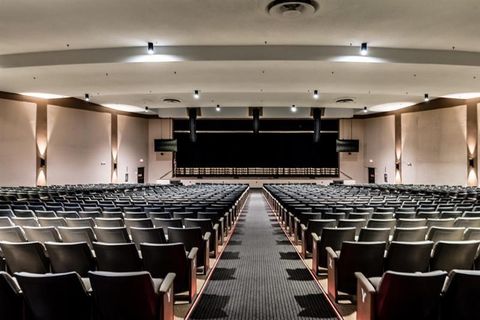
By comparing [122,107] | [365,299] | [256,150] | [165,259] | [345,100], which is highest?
[122,107]

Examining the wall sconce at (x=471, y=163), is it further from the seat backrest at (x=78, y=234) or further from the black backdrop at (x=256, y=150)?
the seat backrest at (x=78, y=234)

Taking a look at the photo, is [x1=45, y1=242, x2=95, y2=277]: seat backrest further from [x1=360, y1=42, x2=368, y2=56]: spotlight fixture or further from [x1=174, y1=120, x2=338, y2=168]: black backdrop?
[x1=174, y1=120, x2=338, y2=168]: black backdrop

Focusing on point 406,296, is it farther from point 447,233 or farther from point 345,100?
point 345,100

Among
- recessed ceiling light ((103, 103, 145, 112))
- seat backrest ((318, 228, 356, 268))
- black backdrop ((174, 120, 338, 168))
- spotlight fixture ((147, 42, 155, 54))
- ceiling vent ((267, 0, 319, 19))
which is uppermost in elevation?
recessed ceiling light ((103, 103, 145, 112))

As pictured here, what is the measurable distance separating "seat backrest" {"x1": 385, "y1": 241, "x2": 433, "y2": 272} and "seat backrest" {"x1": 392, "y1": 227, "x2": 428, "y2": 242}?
0.79 metres

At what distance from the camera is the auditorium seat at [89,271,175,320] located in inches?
94.0

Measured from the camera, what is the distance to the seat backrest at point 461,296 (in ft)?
7.86

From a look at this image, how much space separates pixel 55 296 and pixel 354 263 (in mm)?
2836

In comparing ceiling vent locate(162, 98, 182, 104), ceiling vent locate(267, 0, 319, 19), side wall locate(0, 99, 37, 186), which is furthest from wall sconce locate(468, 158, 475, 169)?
side wall locate(0, 99, 37, 186)

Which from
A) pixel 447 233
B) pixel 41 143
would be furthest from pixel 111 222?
pixel 41 143

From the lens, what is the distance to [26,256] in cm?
353

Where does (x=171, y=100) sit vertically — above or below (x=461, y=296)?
above

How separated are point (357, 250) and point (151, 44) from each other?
343 inches

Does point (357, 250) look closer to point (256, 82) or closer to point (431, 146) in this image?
point (256, 82)
